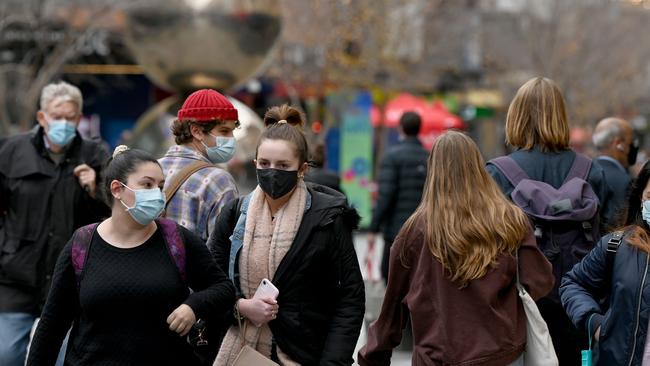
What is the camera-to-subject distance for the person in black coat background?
377 inches

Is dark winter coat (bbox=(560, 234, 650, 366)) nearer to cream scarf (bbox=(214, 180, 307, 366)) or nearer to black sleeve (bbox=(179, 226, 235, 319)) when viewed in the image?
cream scarf (bbox=(214, 180, 307, 366))

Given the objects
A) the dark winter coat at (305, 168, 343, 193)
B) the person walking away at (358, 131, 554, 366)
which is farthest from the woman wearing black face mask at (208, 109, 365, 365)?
the dark winter coat at (305, 168, 343, 193)

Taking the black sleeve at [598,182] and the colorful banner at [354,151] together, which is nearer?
the black sleeve at [598,182]

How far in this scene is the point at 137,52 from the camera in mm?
10992

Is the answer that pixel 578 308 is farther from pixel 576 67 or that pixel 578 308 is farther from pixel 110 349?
pixel 576 67

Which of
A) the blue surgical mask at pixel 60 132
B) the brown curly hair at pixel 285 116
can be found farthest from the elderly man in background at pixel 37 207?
the brown curly hair at pixel 285 116

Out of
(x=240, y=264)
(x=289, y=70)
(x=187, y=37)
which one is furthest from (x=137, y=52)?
(x=289, y=70)

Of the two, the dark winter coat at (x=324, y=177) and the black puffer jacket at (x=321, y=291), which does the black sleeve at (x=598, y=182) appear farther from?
the dark winter coat at (x=324, y=177)

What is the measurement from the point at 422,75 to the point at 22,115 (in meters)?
12.2

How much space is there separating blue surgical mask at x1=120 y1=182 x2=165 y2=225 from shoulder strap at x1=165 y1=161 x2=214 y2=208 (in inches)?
32.1

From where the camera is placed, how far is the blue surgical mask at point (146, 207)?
4410mm

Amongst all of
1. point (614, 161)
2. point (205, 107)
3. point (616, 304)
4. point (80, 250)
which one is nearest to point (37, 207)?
point (205, 107)

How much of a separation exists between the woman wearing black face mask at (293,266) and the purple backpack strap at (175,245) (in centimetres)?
30

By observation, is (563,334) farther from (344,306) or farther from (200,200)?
(200,200)
